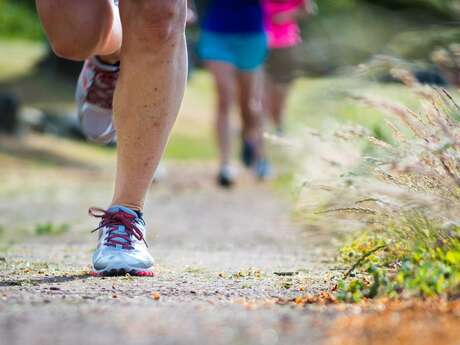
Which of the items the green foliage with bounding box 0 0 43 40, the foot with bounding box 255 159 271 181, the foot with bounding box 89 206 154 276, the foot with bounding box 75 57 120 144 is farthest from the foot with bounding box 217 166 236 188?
the green foliage with bounding box 0 0 43 40

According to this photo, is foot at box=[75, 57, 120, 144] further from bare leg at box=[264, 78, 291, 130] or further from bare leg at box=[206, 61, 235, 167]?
bare leg at box=[264, 78, 291, 130]

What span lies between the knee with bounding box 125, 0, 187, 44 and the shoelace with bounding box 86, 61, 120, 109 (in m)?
0.64

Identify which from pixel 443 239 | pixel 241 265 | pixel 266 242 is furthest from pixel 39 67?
pixel 443 239

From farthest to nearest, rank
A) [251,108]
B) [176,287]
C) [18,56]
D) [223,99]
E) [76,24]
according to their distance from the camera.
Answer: [18,56] < [251,108] < [223,99] < [76,24] < [176,287]

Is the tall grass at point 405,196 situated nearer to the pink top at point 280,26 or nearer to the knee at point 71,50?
the knee at point 71,50

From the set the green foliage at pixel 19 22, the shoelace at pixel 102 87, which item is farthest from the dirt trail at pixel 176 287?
the green foliage at pixel 19 22

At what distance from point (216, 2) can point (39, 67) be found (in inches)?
420

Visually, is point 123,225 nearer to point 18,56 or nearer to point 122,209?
point 122,209

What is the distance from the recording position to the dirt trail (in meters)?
2.25

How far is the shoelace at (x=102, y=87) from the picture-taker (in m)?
4.11

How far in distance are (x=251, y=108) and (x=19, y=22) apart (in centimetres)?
1404

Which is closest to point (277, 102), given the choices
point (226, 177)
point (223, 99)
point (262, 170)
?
point (262, 170)

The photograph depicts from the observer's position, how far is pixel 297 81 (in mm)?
12352

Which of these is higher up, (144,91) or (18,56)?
(144,91)
